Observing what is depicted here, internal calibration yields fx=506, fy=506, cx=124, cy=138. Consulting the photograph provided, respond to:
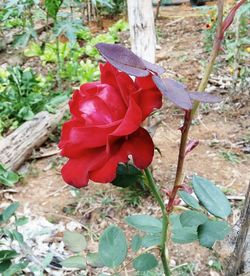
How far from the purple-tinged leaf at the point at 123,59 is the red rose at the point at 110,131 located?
4 centimetres

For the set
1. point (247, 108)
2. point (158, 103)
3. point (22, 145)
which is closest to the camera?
point (158, 103)

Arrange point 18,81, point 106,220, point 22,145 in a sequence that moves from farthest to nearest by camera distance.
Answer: point 18,81, point 22,145, point 106,220

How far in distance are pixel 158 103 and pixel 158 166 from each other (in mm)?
2026

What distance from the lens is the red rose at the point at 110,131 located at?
19.4 inches

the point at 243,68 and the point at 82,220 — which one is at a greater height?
the point at 243,68

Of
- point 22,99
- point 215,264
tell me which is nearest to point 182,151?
point 215,264

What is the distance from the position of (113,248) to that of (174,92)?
342 millimetres

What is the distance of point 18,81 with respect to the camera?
3.56 metres

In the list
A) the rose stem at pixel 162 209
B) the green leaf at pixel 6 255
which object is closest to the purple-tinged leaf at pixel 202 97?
the rose stem at pixel 162 209

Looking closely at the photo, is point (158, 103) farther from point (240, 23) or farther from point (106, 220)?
point (240, 23)

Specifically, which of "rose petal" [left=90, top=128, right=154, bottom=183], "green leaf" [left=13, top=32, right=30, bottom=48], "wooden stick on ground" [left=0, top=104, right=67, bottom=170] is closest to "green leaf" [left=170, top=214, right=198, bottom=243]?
"rose petal" [left=90, top=128, right=154, bottom=183]

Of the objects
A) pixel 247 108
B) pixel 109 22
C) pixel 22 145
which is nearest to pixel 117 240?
pixel 22 145

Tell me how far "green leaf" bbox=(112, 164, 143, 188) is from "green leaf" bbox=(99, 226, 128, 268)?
0.15 metres

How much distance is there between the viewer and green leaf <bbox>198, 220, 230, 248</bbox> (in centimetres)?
61
